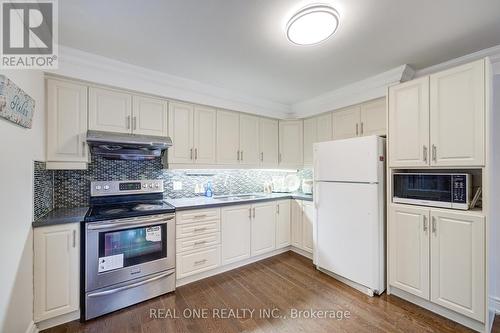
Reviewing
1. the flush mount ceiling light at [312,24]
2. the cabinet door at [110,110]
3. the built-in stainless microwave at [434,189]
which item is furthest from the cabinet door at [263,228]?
the flush mount ceiling light at [312,24]

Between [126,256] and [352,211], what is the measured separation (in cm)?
235

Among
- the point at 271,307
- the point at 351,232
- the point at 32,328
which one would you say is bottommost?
the point at 271,307

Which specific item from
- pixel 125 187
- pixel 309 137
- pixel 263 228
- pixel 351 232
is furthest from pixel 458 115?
pixel 125 187

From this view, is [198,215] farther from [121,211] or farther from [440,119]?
[440,119]

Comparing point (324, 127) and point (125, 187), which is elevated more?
point (324, 127)

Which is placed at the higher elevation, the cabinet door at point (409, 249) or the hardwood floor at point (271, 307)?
the cabinet door at point (409, 249)

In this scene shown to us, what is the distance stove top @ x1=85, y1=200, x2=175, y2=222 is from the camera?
6.39ft

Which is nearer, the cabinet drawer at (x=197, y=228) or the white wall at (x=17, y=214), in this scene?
the white wall at (x=17, y=214)

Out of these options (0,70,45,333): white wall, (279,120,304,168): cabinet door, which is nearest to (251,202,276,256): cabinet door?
(279,120,304,168): cabinet door

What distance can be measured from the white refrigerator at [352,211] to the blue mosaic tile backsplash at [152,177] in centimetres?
123

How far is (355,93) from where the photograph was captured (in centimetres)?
288

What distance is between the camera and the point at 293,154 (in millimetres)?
3725

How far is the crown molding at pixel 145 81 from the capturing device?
2.07 meters

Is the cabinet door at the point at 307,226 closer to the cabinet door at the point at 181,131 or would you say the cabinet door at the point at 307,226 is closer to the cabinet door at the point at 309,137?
the cabinet door at the point at 309,137
